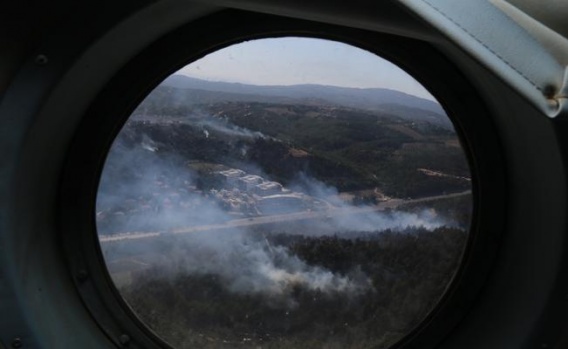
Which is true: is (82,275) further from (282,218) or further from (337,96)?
(337,96)

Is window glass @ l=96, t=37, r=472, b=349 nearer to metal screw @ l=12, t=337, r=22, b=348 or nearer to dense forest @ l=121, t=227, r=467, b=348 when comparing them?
dense forest @ l=121, t=227, r=467, b=348

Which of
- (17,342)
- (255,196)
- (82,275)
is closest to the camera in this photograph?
(17,342)

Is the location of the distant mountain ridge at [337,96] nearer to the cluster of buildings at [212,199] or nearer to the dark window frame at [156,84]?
the dark window frame at [156,84]

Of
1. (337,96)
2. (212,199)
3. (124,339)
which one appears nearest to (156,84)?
(212,199)

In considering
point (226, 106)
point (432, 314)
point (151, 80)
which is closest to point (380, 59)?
point (226, 106)

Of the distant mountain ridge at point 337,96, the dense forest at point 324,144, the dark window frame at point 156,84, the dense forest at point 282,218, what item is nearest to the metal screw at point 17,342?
the dark window frame at point 156,84

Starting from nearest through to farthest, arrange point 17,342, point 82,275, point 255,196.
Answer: point 17,342 < point 82,275 < point 255,196
